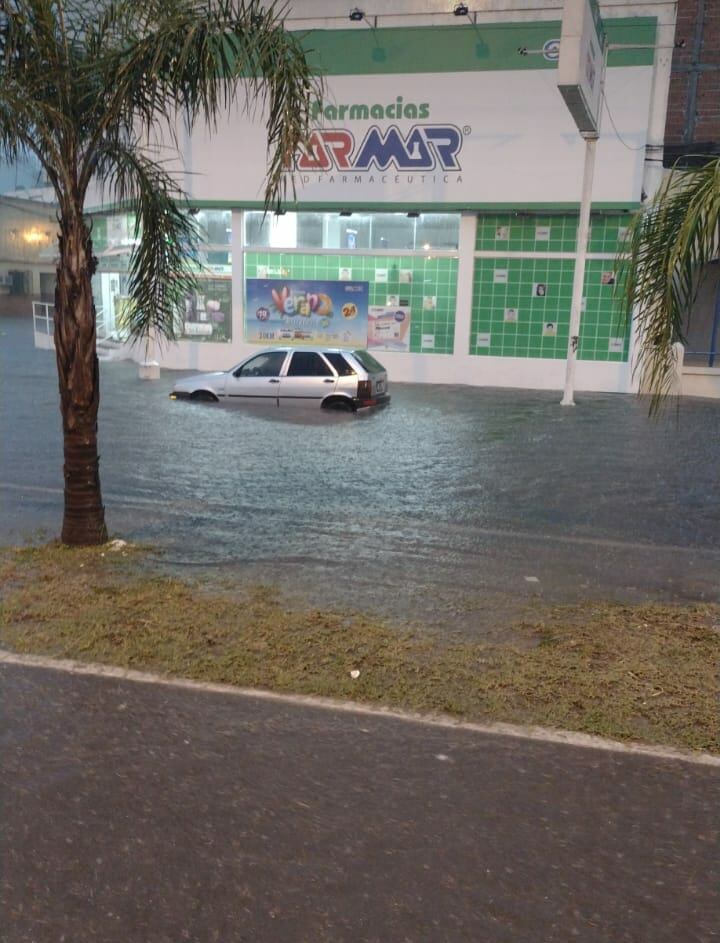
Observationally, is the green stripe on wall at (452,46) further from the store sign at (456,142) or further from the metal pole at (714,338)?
the metal pole at (714,338)

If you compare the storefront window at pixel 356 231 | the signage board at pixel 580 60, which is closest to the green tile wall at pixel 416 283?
the storefront window at pixel 356 231

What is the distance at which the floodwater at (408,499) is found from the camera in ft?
23.8

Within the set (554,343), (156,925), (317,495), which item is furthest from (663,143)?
(156,925)

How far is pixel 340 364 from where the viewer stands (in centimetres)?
1680

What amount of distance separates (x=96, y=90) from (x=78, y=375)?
86.1 inches

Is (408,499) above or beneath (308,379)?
beneath

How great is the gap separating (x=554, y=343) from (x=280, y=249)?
25.9ft

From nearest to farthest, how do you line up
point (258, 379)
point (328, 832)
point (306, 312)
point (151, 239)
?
point (328, 832), point (151, 239), point (258, 379), point (306, 312)

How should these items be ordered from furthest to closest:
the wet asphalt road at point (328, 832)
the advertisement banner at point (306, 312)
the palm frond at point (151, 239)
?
the advertisement banner at point (306, 312), the palm frond at point (151, 239), the wet asphalt road at point (328, 832)

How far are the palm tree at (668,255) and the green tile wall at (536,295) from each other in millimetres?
16158

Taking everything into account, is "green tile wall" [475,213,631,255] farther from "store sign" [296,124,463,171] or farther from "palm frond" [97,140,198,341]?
"palm frond" [97,140,198,341]

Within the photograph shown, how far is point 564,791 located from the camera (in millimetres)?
4051

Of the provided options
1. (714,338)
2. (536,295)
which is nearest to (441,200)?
(536,295)

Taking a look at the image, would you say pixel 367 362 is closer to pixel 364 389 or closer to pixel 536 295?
pixel 364 389
